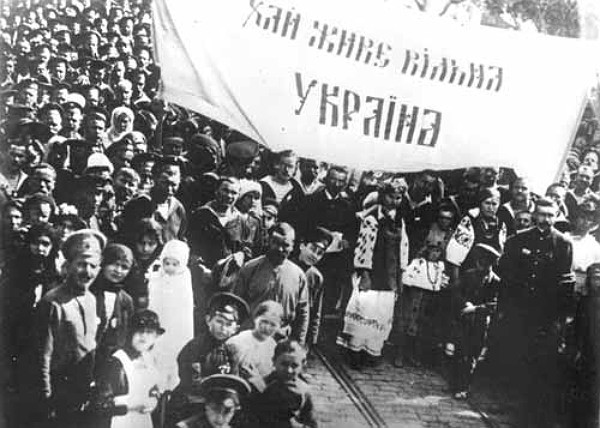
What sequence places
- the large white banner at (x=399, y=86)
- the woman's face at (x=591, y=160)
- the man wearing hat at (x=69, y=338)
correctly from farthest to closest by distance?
the woman's face at (x=591, y=160) < the large white banner at (x=399, y=86) < the man wearing hat at (x=69, y=338)

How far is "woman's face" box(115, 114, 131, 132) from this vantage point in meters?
4.53

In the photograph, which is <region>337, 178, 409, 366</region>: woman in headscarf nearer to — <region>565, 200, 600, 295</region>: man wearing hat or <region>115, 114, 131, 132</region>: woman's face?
<region>565, 200, 600, 295</region>: man wearing hat

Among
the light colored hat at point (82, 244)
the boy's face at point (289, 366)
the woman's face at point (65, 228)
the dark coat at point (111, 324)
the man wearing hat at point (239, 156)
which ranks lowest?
the boy's face at point (289, 366)

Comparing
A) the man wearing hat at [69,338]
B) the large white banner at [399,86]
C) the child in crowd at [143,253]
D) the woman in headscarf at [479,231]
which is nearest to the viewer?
the man wearing hat at [69,338]

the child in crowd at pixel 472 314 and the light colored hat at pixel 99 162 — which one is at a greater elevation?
the light colored hat at pixel 99 162

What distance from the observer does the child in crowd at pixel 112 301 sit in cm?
420

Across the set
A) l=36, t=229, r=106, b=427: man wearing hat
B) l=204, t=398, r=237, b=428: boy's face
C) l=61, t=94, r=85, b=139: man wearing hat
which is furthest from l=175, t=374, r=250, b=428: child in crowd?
l=61, t=94, r=85, b=139: man wearing hat

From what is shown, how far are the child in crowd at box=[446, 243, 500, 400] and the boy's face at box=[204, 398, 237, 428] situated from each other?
4.62 ft

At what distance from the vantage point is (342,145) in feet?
14.7

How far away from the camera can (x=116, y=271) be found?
4.22 metres

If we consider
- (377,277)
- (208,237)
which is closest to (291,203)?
(208,237)

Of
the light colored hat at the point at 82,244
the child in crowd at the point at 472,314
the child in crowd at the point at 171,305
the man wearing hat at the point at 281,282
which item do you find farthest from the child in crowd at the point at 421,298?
the light colored hat at the point at 82,244

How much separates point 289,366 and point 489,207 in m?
1.62

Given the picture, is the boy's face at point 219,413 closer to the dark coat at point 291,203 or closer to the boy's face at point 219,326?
the boy's face at point 219,326
